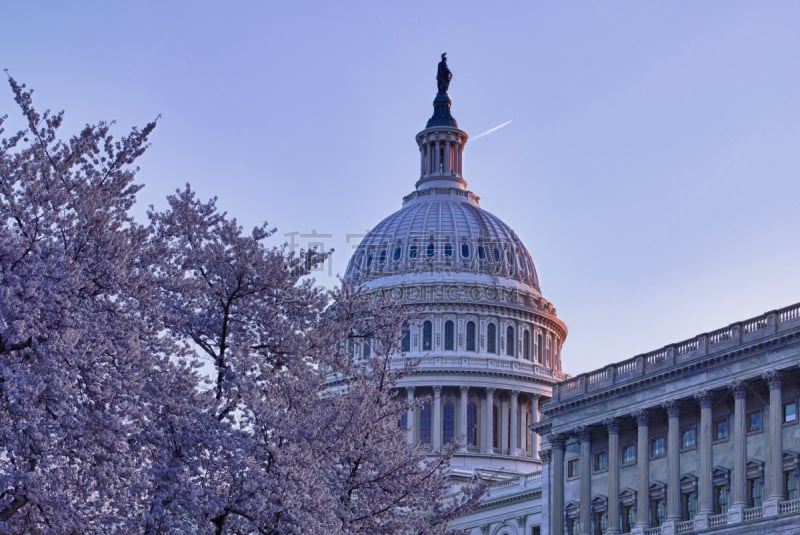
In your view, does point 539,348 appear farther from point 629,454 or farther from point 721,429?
point 721,429

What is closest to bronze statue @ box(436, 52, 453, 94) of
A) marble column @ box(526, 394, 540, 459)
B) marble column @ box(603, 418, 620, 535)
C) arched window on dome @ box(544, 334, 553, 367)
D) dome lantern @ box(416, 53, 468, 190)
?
dome lantern @ box(416, 53, 468, 190)

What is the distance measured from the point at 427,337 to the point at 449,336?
2154 mm

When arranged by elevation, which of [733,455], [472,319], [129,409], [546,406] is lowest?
[129,409]

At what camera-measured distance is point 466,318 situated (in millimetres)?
144000

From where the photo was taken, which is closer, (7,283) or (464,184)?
(7,283)

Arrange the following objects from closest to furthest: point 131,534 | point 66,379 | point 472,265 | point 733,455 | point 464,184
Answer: point 66,379, point 131,534, point 733,455, point 472,265, point 464,184

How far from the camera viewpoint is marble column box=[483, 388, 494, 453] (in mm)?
138000

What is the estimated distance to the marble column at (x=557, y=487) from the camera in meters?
83.4

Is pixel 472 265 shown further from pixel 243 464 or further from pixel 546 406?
pixel 243 464

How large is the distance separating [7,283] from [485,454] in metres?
114

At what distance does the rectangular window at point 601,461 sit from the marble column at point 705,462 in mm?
9539

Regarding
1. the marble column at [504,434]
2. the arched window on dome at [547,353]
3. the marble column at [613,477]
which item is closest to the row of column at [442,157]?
the arched window on dome at [547,353]

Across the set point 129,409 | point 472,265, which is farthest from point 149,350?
point 472,265

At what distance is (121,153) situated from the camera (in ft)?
92.2
